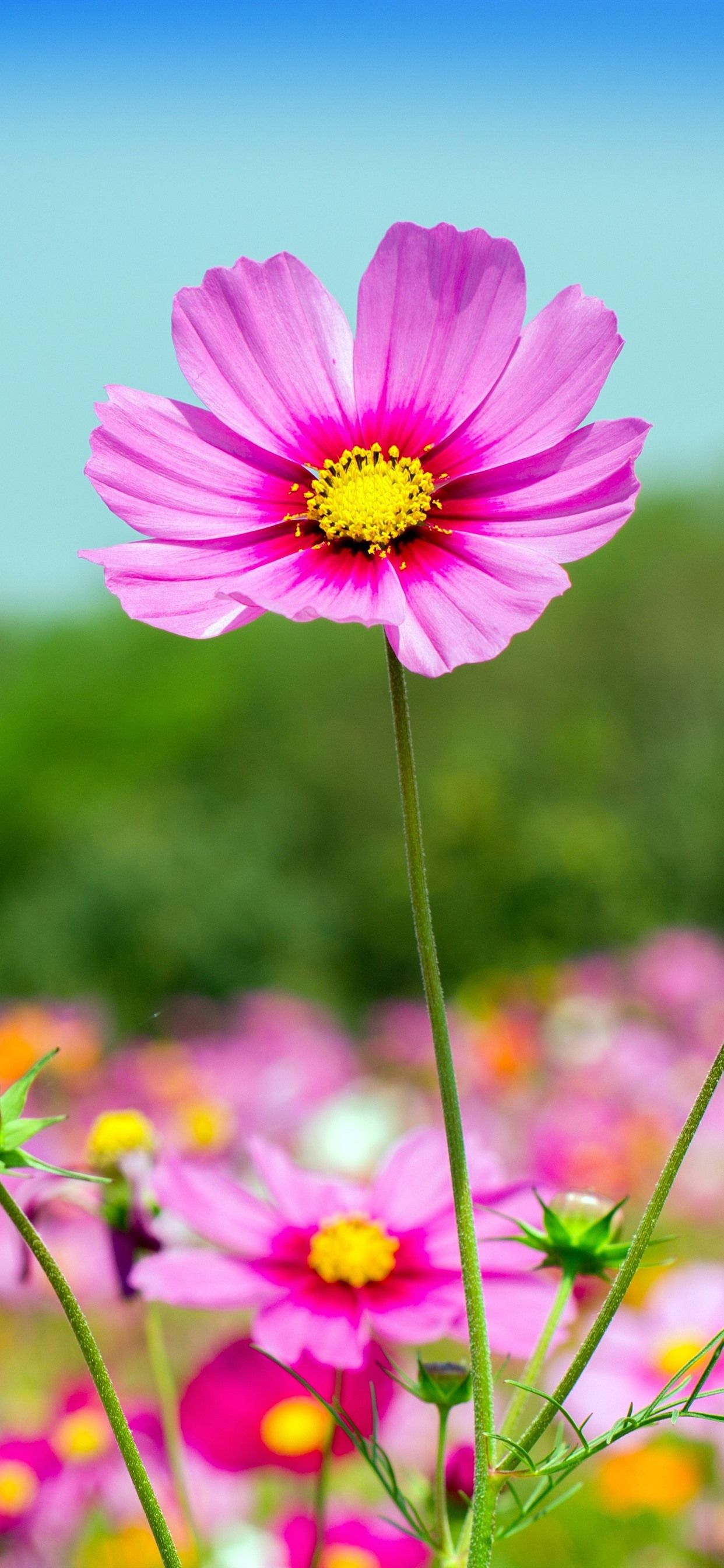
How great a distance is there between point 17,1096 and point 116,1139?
0.16 meters

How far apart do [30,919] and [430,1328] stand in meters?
3.07

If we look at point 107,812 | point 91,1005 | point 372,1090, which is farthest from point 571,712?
point 372,1090

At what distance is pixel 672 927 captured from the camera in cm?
300

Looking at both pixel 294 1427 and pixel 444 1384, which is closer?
pixel 444 1384

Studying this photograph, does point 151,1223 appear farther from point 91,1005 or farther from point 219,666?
point 219,666

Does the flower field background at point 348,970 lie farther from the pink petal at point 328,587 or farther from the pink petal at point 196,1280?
the pink petal at point 328,587

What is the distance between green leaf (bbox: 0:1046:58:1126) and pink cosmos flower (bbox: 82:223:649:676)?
98 mm

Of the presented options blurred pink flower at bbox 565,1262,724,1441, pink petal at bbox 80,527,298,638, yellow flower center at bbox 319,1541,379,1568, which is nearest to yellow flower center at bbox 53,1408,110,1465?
yellow flower center at bbox 319,1541,379,1568

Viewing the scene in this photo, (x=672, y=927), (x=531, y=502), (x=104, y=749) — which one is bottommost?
(x=672, y=927)

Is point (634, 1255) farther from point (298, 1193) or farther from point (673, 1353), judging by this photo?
point (673, 1353)

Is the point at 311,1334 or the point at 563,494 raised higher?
the point at 563,494

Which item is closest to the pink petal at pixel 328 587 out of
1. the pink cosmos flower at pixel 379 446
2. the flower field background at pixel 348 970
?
the pink cosmos flower at pixel 379 446

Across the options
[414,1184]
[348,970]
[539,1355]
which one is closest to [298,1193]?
[414,1184]

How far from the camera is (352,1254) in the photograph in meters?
0.41
